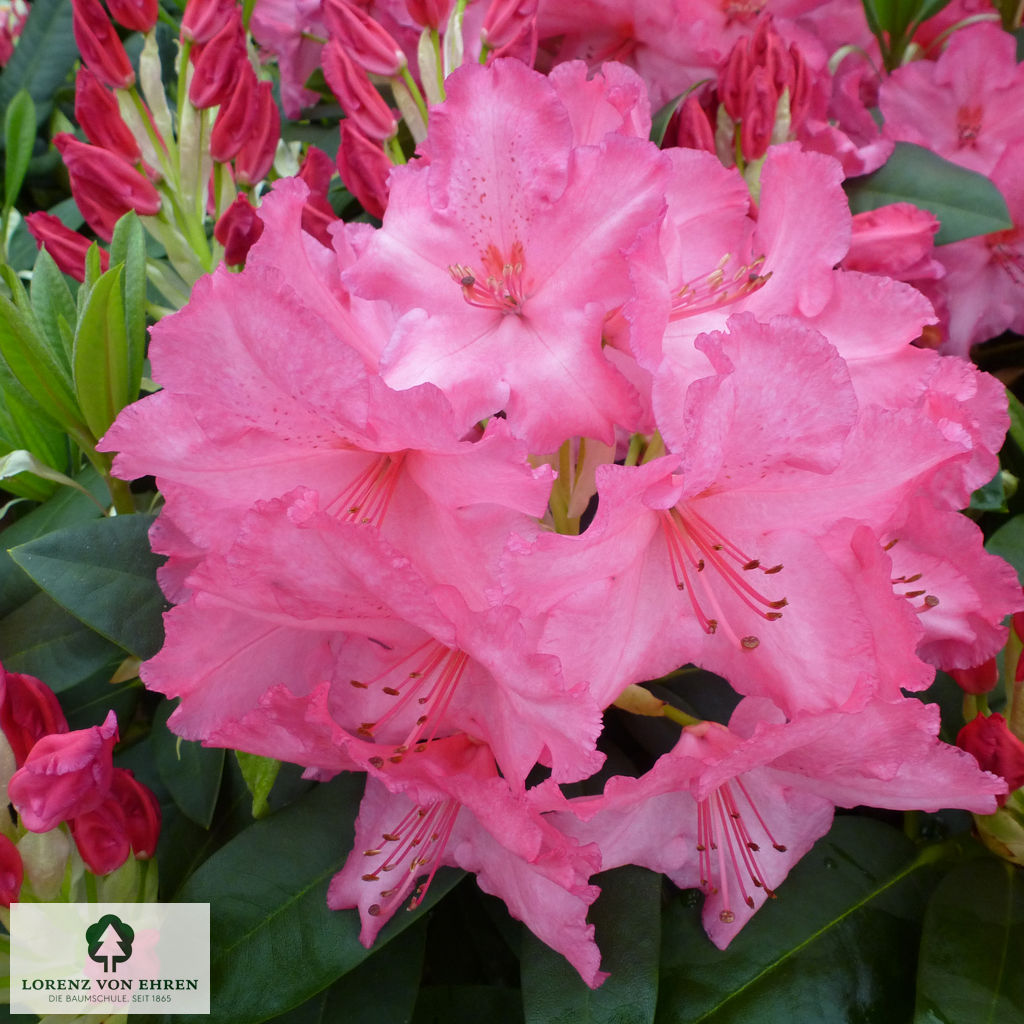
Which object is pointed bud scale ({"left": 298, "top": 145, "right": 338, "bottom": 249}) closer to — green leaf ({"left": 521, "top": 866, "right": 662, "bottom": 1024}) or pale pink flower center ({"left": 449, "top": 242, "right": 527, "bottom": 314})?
pale pink flower center ({"left": 449, "top": 242, "right": 527, "bottom": 314})

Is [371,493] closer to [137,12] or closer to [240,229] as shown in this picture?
[240,229]

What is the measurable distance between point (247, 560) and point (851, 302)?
463 millimetres

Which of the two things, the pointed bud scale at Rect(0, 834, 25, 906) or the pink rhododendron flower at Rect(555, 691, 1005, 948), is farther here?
the pointed bud scale at Rect(0, 834, 25, 906)

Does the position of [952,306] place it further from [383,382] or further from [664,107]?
[383,382]

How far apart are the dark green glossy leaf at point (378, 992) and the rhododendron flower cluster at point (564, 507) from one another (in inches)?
4.6

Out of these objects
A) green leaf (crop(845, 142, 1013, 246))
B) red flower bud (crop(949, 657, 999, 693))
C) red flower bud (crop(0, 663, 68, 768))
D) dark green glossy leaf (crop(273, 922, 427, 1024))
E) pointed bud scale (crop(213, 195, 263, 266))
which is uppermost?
green leaf (crop(845, 142, 1013, 246))

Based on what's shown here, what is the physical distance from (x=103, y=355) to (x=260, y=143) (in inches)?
10.9

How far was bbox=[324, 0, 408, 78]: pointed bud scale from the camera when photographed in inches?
32.6

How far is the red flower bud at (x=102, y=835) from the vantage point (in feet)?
2.24

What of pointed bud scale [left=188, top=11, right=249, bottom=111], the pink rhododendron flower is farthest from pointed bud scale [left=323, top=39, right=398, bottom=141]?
the pink rhododendron flower

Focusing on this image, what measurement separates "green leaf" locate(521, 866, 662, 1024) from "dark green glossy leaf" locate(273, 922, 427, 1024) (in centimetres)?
12

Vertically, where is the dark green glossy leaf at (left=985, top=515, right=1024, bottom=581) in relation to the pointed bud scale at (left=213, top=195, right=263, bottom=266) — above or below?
below

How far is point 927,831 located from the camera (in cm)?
84

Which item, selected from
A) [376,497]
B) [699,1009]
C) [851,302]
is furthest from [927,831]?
→ [376,497]
